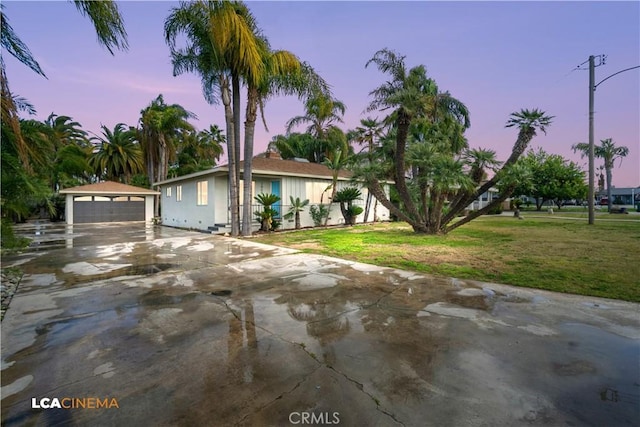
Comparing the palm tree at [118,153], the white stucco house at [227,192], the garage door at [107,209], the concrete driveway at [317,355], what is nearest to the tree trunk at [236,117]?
the white stucco house at [227,192]

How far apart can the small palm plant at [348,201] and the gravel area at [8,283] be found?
13319 mm

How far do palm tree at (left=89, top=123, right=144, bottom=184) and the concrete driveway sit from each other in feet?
93.3

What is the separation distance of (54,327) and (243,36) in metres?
10.2

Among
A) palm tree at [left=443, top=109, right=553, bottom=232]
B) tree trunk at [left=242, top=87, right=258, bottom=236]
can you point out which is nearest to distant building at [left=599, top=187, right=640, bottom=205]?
palm tree at [left=443, top=109, right=553, bottom=232]

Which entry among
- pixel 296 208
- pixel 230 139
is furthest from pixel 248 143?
pixel 296 208

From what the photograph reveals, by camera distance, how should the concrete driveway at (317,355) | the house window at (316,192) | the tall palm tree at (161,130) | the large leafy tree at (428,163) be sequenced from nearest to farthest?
the concrete driveway at (317,355), the large leafy tree at (428,163), the house window at (316,192), the tall palm tree at (161,130)

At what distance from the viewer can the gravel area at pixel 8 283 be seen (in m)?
4.37

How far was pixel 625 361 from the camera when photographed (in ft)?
8.55

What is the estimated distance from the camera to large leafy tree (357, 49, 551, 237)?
963 centimetres

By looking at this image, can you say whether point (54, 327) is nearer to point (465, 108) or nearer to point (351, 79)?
point (351, 79)

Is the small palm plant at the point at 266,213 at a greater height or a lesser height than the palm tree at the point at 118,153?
lesser

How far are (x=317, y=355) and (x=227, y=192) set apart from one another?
1326cm

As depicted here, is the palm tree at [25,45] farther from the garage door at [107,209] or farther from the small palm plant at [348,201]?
the garage door at [107,209]

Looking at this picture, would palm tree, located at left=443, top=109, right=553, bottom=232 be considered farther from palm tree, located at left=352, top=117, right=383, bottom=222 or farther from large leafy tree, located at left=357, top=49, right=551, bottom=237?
palm tree, located at left=352, top=117, right=383, bottom=222
